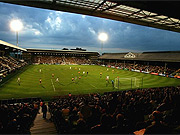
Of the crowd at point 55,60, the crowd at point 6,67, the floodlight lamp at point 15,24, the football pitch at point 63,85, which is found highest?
the floodlight lamp at point 15,24

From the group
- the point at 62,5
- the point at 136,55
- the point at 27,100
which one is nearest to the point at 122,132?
the point at 62,5

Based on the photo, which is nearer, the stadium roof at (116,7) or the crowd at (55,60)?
the stadium roof at (116,7)

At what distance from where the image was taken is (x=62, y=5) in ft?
26.7

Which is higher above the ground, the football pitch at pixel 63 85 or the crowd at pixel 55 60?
the crowd at pixel 55 60

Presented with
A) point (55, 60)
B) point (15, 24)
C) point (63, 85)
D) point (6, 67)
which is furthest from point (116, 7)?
point (55, 60)

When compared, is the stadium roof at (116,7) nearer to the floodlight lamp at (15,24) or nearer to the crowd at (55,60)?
the floodlight lamp at (15,24)

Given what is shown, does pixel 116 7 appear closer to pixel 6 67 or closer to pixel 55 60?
pixel 6 67

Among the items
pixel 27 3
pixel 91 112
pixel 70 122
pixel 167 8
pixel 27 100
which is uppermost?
pixel 27 3

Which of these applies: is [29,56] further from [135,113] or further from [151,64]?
[135,113]

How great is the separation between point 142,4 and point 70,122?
6.54 meters

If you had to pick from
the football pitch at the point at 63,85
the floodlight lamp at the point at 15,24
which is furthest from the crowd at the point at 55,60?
the football pitch at the point at 63,85

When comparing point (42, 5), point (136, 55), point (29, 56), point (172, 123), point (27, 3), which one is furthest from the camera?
point (29, 56)

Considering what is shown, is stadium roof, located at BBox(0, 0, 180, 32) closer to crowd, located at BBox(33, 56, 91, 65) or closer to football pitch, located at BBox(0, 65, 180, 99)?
football pitch, located at BBox(0, 65, 180, 99)

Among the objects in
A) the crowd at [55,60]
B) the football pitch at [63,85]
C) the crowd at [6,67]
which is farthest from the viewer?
the crowd at [55,60]
